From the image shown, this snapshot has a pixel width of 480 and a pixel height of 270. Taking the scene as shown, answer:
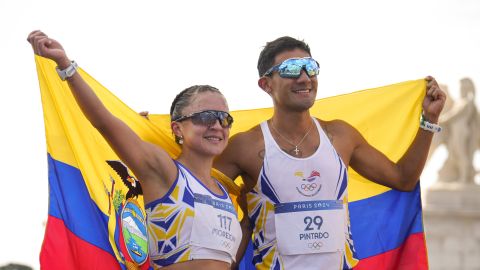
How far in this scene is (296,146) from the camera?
23.0 ft

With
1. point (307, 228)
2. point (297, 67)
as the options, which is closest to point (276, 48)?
point (297, 67)

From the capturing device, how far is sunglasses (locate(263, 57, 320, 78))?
6.91 m

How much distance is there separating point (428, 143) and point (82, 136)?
2.26 meters

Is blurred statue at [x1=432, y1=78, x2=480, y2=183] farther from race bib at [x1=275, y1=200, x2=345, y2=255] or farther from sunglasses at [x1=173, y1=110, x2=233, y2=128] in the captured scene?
sunglasses at [x1=173, y1=110, x2=233, y2=128]

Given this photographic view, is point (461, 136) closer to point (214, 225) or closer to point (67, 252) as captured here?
point (67, 252)

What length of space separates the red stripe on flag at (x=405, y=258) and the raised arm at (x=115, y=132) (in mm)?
2069

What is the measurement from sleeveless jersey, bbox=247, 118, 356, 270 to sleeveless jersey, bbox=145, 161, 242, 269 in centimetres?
55

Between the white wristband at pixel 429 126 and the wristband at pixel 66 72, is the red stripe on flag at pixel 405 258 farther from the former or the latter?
the wristband at pixel 66 72

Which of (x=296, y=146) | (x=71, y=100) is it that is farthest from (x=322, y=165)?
(x=71, y=100)

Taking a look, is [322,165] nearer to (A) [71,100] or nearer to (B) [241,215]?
(B) [241,215]

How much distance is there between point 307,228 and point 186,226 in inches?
34.3

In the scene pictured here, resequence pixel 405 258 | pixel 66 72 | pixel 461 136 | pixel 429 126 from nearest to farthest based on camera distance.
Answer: pixel 66 72 → pixel 429 126 → pixel 405 258 → pixel 461 136

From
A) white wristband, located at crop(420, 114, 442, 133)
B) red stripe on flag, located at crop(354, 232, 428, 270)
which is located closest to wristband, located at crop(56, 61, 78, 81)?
white wristband, located at crop(420, 114, 442, 133)

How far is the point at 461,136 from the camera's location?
85.1 ft
